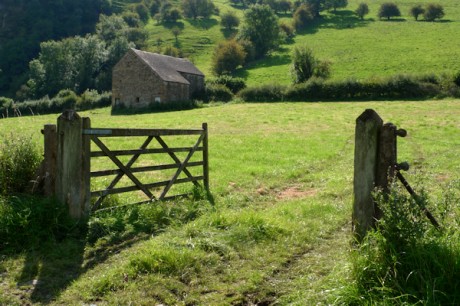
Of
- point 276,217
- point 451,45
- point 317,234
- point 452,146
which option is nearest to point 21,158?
point 276,217

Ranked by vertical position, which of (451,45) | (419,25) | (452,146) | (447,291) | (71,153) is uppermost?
(419,25)

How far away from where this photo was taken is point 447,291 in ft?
14.5

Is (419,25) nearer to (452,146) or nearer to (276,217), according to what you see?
(452,146)

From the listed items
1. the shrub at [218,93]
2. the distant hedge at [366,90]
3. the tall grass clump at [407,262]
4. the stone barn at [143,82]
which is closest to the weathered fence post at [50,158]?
the tall grass clump at [407,262]

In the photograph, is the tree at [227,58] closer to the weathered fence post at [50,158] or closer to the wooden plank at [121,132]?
the wooden plank at [121,132]

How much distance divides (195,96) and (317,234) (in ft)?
186

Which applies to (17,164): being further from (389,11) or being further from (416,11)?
(389,11)

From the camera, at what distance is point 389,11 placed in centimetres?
11175

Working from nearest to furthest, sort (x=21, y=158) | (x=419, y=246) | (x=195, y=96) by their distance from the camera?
(x=419, y=246)
(x=21, y=158)
(x=195, y=96)

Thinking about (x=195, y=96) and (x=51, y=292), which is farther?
(x=195, y=96)

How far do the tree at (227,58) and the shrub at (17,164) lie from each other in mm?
77140

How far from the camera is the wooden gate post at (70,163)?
24.3ft

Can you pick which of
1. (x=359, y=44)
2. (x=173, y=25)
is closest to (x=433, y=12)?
(x=359, y=44)

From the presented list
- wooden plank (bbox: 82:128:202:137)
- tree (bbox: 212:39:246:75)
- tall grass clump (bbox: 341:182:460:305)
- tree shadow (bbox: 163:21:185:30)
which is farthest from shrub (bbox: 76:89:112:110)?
tree shadow (bbox: 163:21:185:30)
